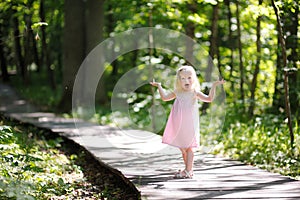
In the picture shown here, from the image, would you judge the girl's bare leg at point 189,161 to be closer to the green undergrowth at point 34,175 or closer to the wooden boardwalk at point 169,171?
the wooden boardwalk at point 169,171

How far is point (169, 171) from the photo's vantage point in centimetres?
663

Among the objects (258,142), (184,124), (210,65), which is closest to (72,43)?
(210,65)

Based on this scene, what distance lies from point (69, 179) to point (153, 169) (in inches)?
49.9

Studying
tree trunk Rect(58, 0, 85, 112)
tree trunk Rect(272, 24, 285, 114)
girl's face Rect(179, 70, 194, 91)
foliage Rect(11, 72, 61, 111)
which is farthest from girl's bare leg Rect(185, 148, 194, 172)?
foliage Rect(11, 72, 61, 111)

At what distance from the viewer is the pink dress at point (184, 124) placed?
20.1 feet

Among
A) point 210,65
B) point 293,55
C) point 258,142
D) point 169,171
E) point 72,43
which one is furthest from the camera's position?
point 72,43

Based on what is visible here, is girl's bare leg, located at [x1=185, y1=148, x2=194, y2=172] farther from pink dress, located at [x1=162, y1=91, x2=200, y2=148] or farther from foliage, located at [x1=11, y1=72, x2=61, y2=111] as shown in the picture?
foliage, located at [x1=11, y1=72, x2=61, y2=111]

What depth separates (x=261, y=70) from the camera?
13.3 m

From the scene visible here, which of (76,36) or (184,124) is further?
(76,36)

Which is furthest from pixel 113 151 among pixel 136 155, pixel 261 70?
pixel 261 70

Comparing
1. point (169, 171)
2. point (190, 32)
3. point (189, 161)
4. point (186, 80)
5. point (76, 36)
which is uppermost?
point (76, 36)

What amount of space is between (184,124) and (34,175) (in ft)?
6.96

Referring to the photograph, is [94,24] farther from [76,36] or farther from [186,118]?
[186,118]

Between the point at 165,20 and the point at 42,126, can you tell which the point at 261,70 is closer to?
the point at 165,20
